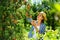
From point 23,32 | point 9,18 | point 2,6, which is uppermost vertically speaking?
point 2,6

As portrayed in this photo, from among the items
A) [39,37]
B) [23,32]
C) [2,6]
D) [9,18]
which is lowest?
[39,37]

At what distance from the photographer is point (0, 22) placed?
9.22 ft

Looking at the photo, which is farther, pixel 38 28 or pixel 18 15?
pixel 38 28

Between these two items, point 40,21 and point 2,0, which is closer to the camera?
point 2,0

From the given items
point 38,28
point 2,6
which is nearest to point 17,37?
point 2,6

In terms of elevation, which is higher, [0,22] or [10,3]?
[10,3]

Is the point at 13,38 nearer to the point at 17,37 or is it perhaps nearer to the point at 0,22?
the point at 17,37

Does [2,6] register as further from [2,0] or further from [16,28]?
[16,28]

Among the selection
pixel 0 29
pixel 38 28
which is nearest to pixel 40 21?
pixel 38 28

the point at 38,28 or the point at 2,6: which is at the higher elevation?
the point at 2,6

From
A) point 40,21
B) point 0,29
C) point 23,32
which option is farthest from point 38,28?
point 0,29

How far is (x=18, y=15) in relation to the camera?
2.81 m

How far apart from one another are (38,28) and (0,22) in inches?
33.5

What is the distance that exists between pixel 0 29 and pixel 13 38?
0.23 metres
